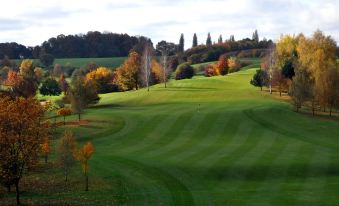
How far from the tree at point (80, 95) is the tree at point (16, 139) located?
3835 centimetres

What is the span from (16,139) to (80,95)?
4235cm

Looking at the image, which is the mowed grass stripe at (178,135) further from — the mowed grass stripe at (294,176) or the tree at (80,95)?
the tree at (80,95)

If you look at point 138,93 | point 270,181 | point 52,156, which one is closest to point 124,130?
point 52,156

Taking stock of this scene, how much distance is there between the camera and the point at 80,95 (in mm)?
79938

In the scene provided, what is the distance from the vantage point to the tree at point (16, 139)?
1484 inches

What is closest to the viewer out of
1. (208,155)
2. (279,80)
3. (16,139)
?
(16,139)

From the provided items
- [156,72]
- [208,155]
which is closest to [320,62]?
[208,155]

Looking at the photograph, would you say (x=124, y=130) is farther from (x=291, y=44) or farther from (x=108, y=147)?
(x=291, y=44)

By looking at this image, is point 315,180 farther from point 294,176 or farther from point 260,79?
point 260,79

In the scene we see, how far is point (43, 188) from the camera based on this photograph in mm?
43812

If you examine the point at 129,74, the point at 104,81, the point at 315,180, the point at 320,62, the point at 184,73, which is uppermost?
the point at 320,62

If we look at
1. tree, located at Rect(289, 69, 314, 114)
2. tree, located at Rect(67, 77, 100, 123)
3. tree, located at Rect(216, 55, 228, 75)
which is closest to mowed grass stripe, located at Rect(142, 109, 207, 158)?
tree, located at Rect(289, 69, 314, 114)

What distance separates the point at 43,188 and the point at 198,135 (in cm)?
→ 2798

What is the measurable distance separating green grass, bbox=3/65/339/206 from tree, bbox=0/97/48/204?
358 centimetres
